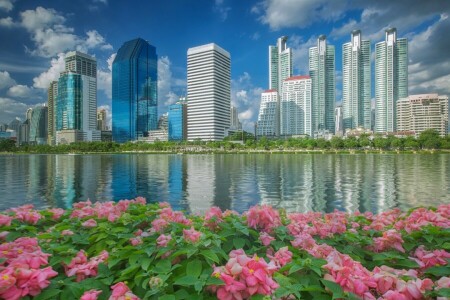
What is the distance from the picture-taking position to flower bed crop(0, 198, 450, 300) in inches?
76.4

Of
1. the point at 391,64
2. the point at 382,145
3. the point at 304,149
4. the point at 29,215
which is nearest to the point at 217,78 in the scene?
the point at 304,149

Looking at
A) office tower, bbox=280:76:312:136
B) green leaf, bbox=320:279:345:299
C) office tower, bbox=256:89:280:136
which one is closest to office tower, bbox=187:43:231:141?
A: office tower, bbox=256:89:280:136

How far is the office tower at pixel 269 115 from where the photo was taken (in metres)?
184

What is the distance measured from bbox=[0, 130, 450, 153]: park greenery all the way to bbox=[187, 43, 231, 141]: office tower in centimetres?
1532

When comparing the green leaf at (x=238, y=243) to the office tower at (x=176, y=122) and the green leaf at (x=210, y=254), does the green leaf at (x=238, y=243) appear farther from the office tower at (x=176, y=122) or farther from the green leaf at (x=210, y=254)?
Result: the office tower at (x=176, y=122)

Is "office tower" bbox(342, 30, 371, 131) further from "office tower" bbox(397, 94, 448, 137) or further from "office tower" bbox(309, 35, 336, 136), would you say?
"office tower" bbox(397, 94, 448, 137)

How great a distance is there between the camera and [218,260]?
214 cm

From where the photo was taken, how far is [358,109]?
634 feet

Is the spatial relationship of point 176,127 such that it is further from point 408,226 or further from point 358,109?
point 408,226

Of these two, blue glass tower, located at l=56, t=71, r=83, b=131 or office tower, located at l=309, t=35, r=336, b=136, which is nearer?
office tower, located at l=309, t=35, r=336, b=136

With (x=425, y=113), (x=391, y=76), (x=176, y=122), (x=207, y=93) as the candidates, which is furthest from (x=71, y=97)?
(x=425, y=113)

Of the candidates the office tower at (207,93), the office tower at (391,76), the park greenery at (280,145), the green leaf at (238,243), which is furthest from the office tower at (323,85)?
the green leaf at (238,243)

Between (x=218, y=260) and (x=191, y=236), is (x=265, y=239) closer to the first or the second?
(x=191, y=236)

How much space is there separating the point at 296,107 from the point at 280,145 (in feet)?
198
